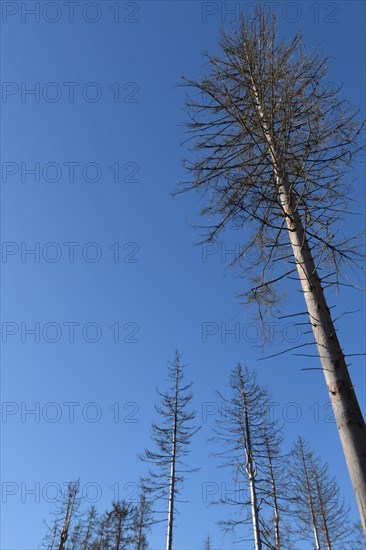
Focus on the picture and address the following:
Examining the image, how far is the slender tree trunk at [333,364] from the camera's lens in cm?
283

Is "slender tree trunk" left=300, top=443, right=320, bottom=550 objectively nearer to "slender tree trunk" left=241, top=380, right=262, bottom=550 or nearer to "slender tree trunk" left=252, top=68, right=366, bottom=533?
"slender tree trunk" left=241, top=380, right=262, bottom=550

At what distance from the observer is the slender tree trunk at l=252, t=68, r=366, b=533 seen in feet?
9.28

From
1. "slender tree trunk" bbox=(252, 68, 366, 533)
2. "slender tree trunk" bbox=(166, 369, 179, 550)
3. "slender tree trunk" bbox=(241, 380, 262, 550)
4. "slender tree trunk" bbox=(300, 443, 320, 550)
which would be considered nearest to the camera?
"slender tree trunk" bbox=(252, 68, 366, 533)

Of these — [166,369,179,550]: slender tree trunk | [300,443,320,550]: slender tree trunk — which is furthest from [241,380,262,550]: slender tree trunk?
[300,443,320,550]: slender tree trunk

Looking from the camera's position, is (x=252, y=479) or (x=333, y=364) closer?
(x=333, y=364)

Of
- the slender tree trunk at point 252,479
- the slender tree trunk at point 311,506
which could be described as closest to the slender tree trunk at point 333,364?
the slender tree trunk at point 252,479

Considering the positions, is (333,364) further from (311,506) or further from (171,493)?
(311,506)

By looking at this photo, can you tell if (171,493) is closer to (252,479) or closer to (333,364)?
(252,479)

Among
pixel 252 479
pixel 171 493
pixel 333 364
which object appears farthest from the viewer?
pixel 171 493

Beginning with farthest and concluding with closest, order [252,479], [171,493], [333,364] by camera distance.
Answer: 1. [171,493]
2. [252,479]
3. [333,364]

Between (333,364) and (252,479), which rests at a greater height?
(252,479)

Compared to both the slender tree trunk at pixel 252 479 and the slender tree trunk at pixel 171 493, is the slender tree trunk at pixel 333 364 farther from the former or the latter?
the slender tree trunk at pixel 171 493

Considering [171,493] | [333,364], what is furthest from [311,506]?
[333,364]

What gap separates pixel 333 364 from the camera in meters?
3.30
